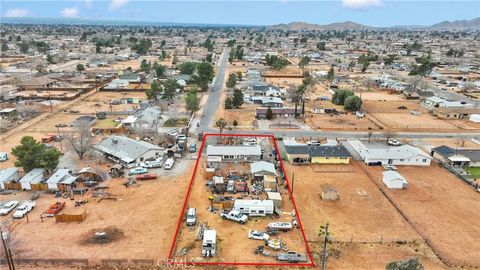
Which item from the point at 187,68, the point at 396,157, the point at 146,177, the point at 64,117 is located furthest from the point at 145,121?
the point at 187,68

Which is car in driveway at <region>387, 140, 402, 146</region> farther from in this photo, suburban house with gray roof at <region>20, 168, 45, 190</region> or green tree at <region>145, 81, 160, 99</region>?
green tree at <region>145, 81, 160, 99</region>

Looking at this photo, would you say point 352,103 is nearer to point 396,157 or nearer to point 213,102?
point 396,157

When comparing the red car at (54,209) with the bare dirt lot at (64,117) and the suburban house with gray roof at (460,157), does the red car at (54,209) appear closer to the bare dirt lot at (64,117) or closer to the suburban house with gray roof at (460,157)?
the bare dirt lot at (64,117)

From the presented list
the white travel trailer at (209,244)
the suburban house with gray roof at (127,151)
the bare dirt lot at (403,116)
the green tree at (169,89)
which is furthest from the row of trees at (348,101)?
the white travel trailer at (209,244)

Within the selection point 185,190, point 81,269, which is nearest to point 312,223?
point 185,190

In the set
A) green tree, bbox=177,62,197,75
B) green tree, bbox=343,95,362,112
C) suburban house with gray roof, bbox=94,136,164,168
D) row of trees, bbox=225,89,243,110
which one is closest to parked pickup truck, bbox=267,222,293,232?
suburban house with gray roof, bbox=94,136,164,168

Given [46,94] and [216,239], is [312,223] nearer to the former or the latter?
[216,239]
